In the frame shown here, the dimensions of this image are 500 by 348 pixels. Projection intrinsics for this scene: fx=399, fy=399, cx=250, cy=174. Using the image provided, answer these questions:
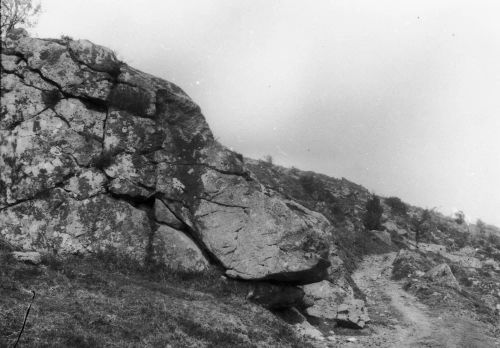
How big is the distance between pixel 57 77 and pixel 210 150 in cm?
975

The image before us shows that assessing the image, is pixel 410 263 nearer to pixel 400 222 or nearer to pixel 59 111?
pixel 59 111

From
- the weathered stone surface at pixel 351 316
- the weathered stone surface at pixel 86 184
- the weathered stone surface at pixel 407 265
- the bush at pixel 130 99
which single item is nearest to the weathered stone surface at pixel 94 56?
the bush at pixel 130 99

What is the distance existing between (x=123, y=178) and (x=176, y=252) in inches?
201

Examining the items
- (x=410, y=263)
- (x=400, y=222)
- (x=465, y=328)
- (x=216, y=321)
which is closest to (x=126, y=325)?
(x=216, y=321)

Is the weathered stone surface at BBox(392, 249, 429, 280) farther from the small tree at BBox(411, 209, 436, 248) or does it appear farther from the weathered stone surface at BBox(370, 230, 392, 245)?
the small tree at BBox(411, 209, 436, 248)

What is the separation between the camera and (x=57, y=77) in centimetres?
2308

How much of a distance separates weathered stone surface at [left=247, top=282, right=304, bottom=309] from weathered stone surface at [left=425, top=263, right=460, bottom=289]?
17858 millimetres

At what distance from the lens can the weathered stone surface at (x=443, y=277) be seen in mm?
33750

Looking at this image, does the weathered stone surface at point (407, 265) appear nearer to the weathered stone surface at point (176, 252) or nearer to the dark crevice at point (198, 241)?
the dark crevice at point (198, 241)

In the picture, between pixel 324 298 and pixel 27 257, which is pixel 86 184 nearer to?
pixel 27 257

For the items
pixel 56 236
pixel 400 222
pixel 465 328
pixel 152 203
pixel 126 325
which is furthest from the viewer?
pixel 400 222

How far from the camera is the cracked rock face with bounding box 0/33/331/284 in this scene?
20094mm

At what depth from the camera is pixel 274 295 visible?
21.2 meters

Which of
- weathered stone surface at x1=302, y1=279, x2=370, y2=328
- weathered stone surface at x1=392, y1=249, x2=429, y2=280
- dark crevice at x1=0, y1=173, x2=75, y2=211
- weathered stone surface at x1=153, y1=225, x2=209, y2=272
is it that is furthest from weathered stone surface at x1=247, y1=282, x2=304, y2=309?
weathered stone surface at x1=392, y1=249, x2=429, y2=280
